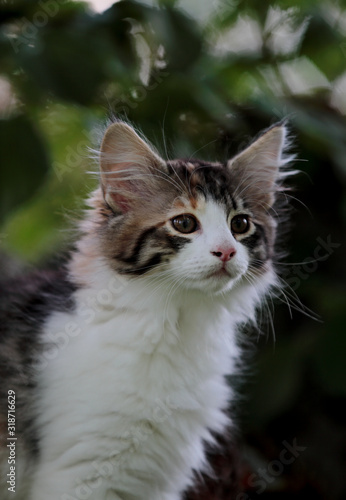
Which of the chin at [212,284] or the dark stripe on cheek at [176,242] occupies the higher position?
the dark stripe on cheek at [176,242]

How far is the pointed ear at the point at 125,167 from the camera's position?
1.78 metres

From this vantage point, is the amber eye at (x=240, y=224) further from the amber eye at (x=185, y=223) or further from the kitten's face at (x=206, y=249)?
the amber eye at (x=185, y=223)

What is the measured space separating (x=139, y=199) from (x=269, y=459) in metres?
1.63

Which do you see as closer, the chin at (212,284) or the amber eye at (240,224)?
the chin at (212,284)

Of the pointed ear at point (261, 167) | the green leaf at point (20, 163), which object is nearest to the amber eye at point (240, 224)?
the pointed ear at point (261, 167)

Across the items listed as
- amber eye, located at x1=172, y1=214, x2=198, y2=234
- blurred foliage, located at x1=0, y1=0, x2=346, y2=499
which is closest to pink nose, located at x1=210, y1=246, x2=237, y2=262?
amber eye, located at x1=172, y1=214, x2=198, y2=234

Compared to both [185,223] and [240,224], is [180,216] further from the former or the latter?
[240,224]

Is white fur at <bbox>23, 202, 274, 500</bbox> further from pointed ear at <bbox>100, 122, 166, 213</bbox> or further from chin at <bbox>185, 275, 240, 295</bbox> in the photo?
pointed ear at <bbox>100, 122, 166, 213</bbox>

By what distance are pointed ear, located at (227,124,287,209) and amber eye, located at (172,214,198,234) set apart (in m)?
0.25

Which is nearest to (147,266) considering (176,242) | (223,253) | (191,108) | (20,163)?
(176,242)

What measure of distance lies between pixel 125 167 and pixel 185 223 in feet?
0.84

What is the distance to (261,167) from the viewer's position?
2.03m

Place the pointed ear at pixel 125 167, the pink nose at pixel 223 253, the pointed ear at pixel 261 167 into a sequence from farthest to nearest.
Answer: the pointed ear at pixel 261 167
the pointed ear at pixel 125 167
the pink nose at pixel 223 253

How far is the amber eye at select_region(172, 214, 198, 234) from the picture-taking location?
5.71 ft
